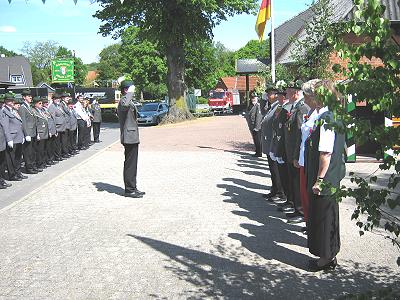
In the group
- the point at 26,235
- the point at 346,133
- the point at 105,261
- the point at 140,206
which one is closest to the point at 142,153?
the point at 140,206

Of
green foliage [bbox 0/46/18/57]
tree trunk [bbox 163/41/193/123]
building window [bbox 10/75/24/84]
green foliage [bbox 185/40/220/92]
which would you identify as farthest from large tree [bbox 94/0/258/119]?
green foliage [bbox 0/46/18/57]

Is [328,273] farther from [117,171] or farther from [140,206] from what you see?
[117,171]

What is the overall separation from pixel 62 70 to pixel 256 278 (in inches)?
1484

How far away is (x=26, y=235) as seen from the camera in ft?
A: 21.2

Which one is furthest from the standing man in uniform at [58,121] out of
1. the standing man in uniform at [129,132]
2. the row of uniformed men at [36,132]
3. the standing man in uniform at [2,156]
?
the standing man in uniform at [129,132]

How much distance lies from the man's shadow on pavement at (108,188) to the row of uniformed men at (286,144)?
2899mm

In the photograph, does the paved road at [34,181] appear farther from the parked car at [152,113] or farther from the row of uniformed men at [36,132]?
the parked car at [152,113]

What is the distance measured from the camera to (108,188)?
9.89 metres

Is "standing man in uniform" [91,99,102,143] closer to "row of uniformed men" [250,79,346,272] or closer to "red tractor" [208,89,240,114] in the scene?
"row of uniformed men" [250,79,346,272]

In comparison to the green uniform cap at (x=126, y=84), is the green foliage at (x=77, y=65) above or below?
above

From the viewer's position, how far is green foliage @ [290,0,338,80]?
1130 centimetres

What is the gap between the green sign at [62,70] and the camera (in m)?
39.2

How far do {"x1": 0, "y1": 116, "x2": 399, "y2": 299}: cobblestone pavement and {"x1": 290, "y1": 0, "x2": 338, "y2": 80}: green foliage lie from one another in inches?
129

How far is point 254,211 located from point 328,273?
2.83 metres
